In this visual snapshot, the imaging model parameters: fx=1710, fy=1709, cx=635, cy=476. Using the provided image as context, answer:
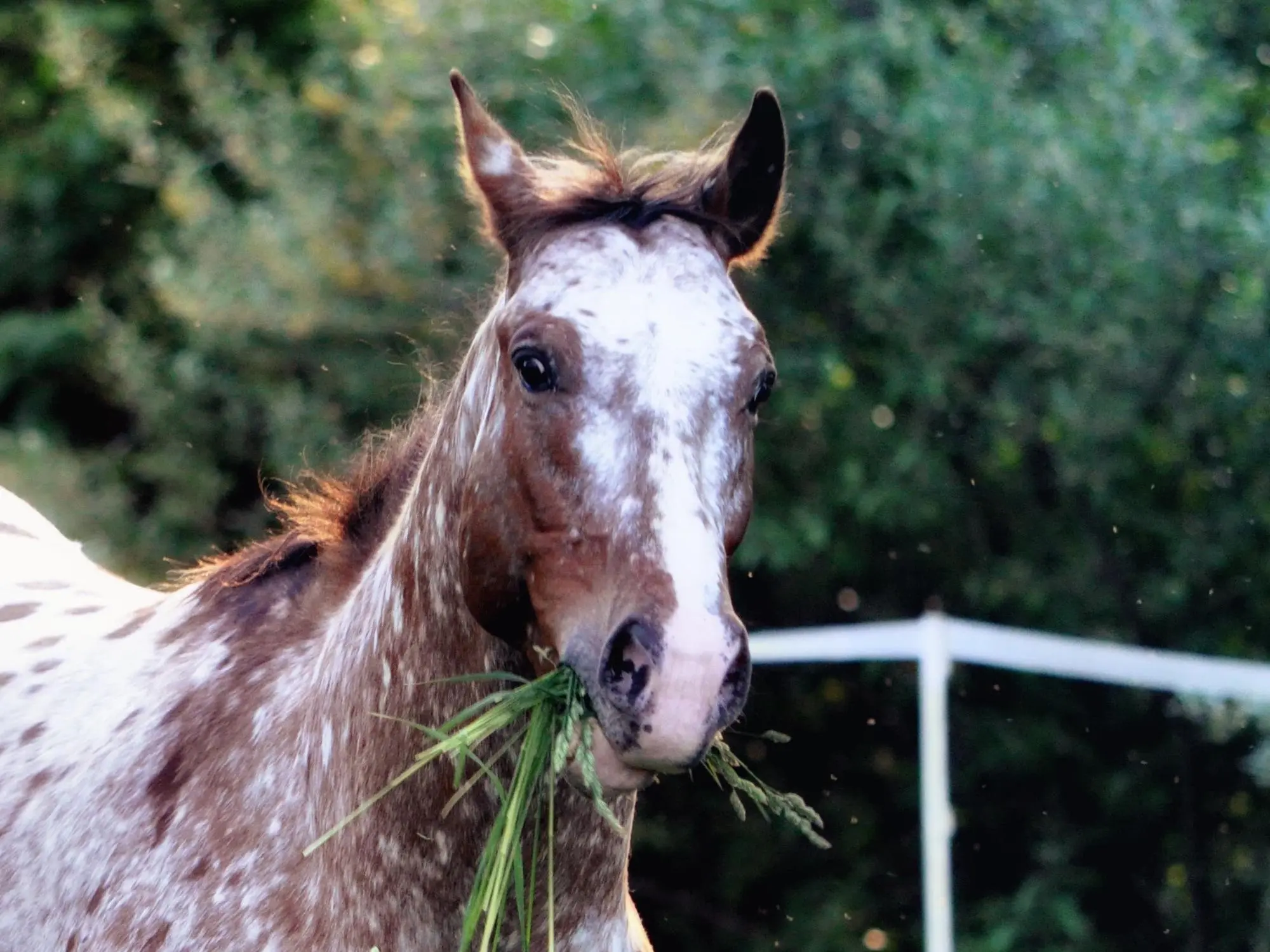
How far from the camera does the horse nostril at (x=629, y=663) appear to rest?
2070 mm

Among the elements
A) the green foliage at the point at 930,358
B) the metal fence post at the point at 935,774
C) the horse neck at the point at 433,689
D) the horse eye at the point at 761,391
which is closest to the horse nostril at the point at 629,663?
the horse neck at the point at 433,689

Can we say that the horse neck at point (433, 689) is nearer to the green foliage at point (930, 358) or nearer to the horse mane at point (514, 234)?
the horse mane at point (514, 234)

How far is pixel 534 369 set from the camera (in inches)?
92.6

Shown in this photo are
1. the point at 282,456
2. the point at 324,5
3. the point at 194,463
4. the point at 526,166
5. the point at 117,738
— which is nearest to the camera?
the point at 526,166

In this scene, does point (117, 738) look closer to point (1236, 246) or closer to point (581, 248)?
point (581, 248)

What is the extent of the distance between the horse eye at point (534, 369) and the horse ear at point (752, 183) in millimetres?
504

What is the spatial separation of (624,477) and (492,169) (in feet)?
2.35

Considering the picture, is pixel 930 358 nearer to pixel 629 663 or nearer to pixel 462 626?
pixel 462 626

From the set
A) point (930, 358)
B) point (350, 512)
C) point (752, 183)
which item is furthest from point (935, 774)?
point (752, 183)

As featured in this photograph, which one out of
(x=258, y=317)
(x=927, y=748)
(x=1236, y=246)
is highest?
(x=258, y=317)

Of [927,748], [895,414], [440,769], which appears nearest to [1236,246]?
[895,414]

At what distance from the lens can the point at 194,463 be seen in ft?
21.9

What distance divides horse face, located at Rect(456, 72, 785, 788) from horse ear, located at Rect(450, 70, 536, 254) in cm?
10

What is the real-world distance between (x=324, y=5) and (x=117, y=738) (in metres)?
6.38
